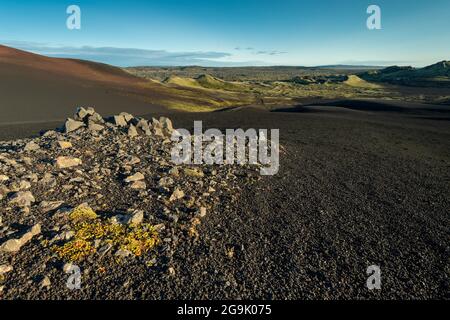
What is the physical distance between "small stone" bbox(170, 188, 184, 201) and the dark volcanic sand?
1854 mm

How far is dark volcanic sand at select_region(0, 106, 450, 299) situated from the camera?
7.76 meters

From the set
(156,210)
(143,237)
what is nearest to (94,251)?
(143,237)

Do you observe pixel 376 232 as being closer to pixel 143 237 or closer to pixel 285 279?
pixel 285 279

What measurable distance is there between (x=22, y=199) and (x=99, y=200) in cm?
241

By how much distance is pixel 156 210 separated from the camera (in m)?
11.3

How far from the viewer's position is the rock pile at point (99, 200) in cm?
842

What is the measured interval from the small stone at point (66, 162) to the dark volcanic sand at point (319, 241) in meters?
7.61

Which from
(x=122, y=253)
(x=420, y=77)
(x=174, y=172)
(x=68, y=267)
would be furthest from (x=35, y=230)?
(x=420, y=77)

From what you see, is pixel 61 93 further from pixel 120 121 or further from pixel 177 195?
pixel 177 195

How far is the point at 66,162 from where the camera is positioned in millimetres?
14492

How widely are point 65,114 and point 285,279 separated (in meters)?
44.6

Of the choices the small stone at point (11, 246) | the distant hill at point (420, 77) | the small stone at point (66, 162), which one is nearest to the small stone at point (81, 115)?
the small stone at point (66, 162)

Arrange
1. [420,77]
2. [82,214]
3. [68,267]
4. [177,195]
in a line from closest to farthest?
[68,267], [82,214], [177,195], [420,77]

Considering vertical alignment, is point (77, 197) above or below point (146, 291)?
above
